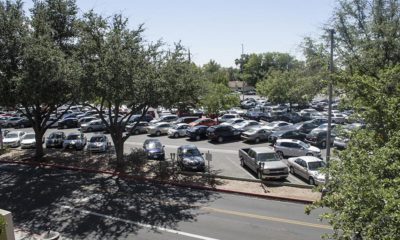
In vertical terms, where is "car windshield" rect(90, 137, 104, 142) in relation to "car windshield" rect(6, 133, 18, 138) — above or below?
below

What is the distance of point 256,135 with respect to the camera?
114ft

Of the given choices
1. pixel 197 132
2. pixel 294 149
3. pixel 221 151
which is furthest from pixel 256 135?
pixel 294 149

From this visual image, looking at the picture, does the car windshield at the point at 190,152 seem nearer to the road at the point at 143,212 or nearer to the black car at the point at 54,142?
the road at the point at 143,212

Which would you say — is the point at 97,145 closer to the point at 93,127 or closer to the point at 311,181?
the point at 93,127

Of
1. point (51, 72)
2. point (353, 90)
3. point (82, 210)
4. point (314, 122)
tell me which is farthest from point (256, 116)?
point (353, 90)

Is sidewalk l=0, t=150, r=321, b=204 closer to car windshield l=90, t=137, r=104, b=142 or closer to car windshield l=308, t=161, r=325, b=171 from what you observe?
car windshield l=90, t=137, r=104, b=142

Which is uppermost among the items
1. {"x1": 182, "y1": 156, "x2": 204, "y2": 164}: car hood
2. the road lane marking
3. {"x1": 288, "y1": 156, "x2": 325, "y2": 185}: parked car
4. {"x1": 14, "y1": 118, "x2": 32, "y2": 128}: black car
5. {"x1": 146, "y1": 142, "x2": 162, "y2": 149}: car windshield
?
{"x1": 14, "y1": 118, "x2": 32, "y2": 128}: black car

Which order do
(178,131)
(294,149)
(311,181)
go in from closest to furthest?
(311,181) → (294,149) → (178,131)

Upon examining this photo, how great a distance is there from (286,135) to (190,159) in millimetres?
11176

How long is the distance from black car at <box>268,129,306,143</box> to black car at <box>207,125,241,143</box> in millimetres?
3566

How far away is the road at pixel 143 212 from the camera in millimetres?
15453

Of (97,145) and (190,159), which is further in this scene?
(97,145)

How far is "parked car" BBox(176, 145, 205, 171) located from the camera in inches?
977

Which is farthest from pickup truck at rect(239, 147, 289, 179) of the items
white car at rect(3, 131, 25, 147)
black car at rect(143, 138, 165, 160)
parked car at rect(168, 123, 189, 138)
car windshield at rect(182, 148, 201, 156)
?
white car at rect(3, 131, 25, 147)
